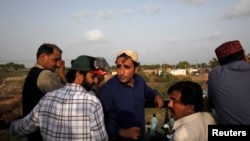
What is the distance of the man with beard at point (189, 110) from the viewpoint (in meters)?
2.35

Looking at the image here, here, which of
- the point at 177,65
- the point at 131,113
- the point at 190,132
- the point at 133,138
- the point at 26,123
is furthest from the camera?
the point at 177,65

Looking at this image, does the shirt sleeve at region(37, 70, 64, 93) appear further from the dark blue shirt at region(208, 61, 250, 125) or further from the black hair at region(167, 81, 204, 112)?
the dark blue shirt at region(208, 61, 250, 125)

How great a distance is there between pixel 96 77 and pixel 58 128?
20.6 inches

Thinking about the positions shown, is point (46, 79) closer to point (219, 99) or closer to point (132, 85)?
point (132, 85)

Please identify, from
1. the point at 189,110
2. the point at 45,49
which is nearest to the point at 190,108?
the point at 189,110

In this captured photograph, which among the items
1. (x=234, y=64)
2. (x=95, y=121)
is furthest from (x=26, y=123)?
(x=234, y=64)

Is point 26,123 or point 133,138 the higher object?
point 26,123

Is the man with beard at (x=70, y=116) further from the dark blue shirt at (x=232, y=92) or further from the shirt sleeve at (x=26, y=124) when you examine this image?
the dark blue shirt at (x=232, y=92)

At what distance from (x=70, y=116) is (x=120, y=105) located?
2.17 ft

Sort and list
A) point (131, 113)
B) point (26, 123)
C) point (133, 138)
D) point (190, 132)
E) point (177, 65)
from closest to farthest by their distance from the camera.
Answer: point (190, 132), point (26, 123), point (133, 138), point (131, 113), point (177, 65)

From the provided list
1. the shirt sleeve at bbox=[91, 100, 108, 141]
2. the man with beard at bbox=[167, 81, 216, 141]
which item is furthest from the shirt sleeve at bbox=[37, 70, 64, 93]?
the man with beard at bbox=[167, 81, 216, 141]

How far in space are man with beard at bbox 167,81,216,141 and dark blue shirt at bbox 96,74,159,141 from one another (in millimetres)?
451

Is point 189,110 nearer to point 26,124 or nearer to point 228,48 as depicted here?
point 228,48

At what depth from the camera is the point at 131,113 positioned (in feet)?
9.55
